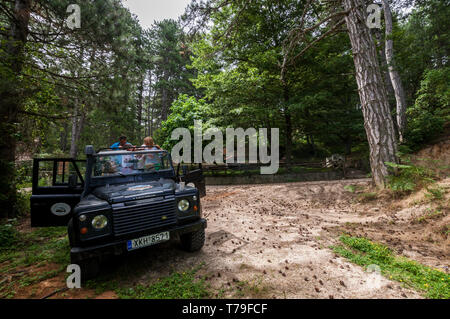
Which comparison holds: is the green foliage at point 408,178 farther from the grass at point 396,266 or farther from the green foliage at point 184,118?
the green foliage at point 184,118

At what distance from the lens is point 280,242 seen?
403cm

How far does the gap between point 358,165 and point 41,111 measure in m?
Answer: 19.1

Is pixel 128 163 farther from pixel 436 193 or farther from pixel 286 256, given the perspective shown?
pixel 436 193

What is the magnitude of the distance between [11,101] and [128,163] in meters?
4.00

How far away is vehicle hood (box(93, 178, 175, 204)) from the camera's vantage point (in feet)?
10.1

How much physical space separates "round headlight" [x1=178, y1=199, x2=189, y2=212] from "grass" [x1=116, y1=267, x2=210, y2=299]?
1022mm

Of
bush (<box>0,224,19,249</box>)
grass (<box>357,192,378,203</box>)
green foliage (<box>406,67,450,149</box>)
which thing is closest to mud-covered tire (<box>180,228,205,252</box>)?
bush (<box>0,224,19,249</box>)

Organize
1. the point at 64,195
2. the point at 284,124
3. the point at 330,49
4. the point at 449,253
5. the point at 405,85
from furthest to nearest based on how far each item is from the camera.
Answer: the point at 405,85 < the point at 284,124 < the point at 330,49 < the point at 64,195 < the point at 449,253

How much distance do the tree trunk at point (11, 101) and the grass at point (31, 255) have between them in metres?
1.32

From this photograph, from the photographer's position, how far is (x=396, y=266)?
2.93 metres

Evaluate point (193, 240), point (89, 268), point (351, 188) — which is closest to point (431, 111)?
point (351, 188)

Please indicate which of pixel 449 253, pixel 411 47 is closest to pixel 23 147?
pixel 449 253

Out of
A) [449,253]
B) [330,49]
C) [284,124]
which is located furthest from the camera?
[284,124]
